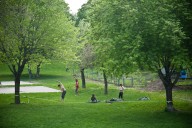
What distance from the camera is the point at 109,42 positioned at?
21.3m

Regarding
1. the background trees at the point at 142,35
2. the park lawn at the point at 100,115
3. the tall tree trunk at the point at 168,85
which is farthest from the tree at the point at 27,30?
the tall tree trunk at the point at 168,85

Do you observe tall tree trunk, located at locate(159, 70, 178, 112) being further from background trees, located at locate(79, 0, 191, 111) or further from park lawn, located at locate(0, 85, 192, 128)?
background trees, located at locate(79, 0, 191, 111)

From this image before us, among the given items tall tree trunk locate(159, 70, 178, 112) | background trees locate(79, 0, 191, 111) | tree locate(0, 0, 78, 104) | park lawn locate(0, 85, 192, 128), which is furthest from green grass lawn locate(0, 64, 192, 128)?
tree locate(0, 0, 78, 104)

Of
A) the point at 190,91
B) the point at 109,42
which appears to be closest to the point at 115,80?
the point at 190,91

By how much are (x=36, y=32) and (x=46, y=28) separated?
941 millimetres

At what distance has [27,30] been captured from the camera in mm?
27016

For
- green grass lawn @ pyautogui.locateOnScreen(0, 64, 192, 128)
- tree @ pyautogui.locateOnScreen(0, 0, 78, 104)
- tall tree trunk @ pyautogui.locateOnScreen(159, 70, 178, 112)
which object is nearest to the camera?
green grass lawn @ pyautogui.locateOnScreen(0, 64, 192, 128)

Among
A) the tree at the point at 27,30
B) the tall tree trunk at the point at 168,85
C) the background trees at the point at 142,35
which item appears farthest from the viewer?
the tree at the point at 27,30

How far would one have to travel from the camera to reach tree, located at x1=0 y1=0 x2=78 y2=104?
1045 inches

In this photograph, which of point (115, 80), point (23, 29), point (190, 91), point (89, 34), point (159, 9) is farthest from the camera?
point (115, 80)

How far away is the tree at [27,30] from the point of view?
26.5 m

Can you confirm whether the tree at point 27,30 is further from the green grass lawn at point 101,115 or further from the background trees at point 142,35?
the background trees at point 142,35

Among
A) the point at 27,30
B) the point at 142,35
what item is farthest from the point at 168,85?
the point at 27,30

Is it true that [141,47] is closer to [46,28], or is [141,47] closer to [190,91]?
[46,28]
